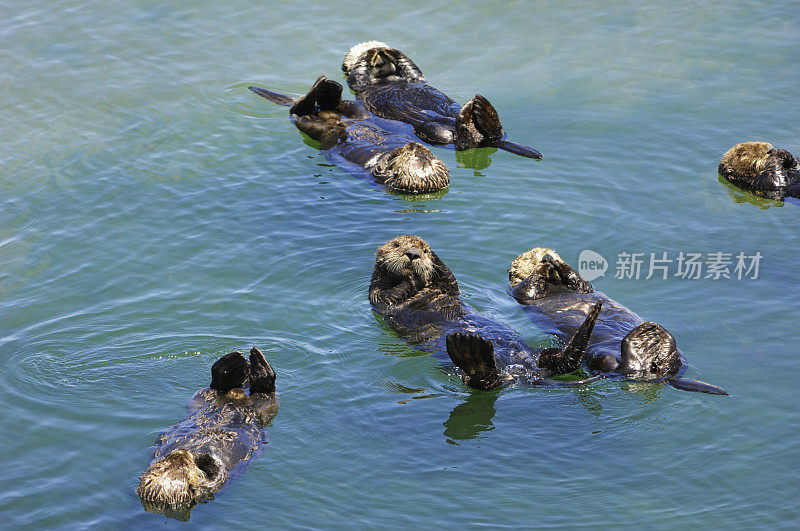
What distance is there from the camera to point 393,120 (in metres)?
10.1

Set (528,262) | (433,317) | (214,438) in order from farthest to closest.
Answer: (528,262)
(433,317)
(214,438)

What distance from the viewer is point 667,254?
25.3 ft

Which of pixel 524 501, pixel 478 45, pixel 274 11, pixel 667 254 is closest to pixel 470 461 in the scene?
pixel 524 501

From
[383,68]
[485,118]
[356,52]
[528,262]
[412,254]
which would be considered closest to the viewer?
[412,254]

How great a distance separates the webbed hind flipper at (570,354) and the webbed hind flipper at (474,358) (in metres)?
0.35

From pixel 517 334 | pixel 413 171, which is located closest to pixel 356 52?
pixel 413 171

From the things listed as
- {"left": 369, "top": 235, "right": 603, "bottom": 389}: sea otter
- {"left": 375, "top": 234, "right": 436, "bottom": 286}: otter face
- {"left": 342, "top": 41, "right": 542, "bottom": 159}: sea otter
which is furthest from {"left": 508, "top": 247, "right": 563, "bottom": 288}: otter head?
{"left": 342, "top": 41, "right": 542, "bottom": 159}: sea otter

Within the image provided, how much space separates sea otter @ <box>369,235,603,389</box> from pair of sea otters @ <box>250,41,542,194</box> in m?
2.17

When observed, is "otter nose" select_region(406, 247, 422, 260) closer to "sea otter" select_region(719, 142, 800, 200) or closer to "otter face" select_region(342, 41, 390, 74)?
"sea otter" select_region(719, 142, 800, 200)

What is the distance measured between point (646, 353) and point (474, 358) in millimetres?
1149

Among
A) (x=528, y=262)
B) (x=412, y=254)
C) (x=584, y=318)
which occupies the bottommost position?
(x=584, y=318)

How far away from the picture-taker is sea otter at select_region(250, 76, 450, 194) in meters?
8.98

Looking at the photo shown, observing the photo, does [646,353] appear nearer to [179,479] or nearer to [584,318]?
[584,318]

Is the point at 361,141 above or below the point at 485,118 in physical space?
below
